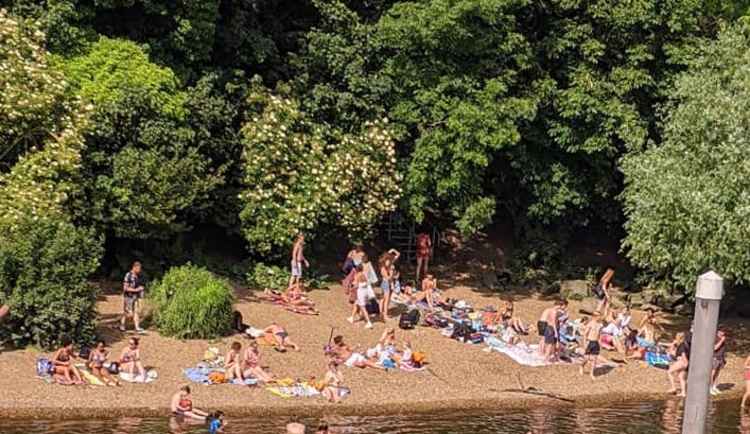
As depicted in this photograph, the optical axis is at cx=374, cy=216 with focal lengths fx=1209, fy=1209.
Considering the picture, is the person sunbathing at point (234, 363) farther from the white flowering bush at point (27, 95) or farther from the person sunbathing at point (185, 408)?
the white flowering bush at point (27, 95)

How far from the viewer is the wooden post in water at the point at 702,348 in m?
11.2

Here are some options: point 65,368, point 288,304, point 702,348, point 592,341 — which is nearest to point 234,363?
point 65,368

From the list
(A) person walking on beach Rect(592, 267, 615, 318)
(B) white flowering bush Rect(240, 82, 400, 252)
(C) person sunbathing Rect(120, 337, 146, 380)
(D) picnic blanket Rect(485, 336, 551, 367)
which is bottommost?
(C) person sunbathing Rect(120, 337, 146, 380)

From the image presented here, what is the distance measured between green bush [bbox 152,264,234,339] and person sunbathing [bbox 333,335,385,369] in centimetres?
276

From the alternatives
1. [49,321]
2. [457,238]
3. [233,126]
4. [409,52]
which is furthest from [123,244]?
[457,238]

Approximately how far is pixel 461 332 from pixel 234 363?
22.8ft

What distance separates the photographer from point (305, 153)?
108ft

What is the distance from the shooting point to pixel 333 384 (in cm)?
2492

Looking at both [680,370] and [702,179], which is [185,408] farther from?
[702,179]

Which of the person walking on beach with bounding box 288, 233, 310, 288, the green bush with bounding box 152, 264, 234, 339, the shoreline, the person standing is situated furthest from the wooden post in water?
the person walking on beach with bounding box 288, 233, 310, 288

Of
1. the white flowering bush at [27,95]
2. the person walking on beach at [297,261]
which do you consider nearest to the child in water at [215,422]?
the white flowering bush at [27,95]

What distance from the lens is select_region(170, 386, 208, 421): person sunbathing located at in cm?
2242

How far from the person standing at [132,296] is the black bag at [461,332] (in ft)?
25.1

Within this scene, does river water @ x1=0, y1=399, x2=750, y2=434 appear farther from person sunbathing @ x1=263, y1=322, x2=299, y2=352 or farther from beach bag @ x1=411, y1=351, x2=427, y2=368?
person sunbathing @ x1=263, y1=322, x2=299, y2=352
